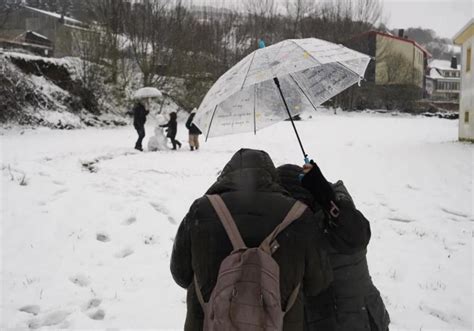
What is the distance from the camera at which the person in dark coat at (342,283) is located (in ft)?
6.44

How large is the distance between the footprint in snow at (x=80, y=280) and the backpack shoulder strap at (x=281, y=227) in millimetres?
3662

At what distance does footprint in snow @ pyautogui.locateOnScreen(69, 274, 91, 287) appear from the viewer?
4676 millimetres

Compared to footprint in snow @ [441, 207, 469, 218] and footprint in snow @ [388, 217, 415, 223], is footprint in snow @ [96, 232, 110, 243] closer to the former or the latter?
footprint in snow @ [388, 217, 415, 223]

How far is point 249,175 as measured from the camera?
195 cm

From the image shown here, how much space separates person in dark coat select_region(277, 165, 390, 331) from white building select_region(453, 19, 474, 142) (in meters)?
16.9

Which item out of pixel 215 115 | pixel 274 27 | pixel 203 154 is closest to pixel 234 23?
pixel 274 27

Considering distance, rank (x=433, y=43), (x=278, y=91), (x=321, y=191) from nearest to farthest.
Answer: (x=321, y=191), (x=278, y=91), (x=433, y=43)

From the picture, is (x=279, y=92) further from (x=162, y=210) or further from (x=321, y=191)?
(x=162, y=210)

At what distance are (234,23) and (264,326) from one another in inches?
1972

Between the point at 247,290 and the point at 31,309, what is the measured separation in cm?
348

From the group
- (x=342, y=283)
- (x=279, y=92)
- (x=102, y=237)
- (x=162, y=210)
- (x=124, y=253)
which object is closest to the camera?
(x=342, y=283)

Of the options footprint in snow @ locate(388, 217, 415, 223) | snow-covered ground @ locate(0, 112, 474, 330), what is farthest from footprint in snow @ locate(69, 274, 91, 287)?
footprint in snow @ locate(388, 217, 415, 223)

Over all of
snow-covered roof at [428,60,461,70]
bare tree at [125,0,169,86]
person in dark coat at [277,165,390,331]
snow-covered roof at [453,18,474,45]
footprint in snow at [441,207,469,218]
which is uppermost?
snow-covered roof at [428,60,461,70]

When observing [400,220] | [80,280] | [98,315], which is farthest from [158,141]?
[98,315]
